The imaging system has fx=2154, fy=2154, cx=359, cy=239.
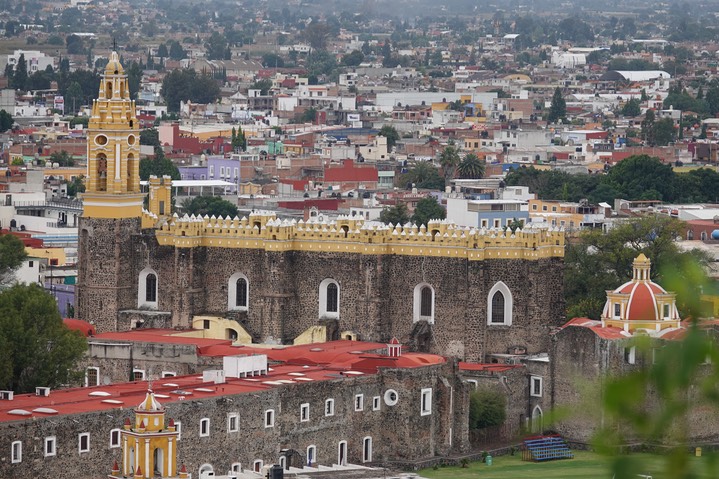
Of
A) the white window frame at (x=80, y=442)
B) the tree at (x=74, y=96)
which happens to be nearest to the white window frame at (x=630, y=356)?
the white window frame at (x=80, y=442)

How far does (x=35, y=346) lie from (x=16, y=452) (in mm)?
10081

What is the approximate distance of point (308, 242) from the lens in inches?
2124

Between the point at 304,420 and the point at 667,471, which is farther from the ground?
the point at 667,471

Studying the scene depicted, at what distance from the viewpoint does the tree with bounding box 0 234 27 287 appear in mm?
69250

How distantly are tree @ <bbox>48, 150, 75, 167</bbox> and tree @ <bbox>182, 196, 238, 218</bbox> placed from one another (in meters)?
26.1

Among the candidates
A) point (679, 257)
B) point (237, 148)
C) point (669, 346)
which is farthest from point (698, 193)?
point (669, 346)

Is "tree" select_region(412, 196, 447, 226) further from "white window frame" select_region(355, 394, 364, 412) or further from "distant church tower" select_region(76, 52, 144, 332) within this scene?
"white window frame" select_region(355, 394, 364, 412)

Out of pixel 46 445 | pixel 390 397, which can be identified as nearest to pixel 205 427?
pixel 46 445

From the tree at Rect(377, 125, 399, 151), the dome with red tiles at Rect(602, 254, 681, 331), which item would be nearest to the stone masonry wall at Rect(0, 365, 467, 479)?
the dome with red tiles at Rect(602, 254, 681, 331)

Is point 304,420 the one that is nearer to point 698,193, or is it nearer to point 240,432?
point 240,432

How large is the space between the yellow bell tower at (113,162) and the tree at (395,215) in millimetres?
35776

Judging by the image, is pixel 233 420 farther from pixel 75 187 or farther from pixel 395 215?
pixel 75 187

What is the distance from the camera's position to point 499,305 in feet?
172

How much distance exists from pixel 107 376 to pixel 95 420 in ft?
41.7
